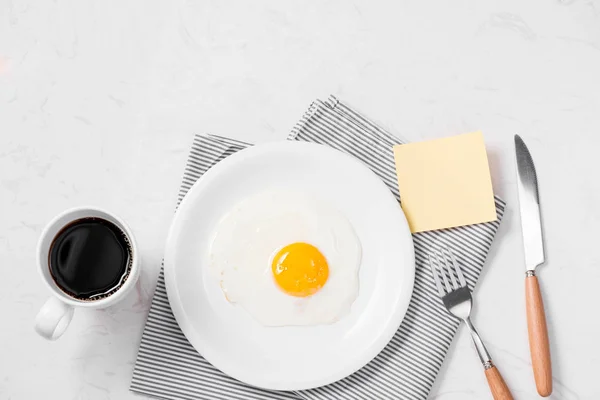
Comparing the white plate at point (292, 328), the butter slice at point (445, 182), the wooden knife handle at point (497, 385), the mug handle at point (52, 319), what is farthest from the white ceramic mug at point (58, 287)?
the wooden knife handle at point (497, 385)

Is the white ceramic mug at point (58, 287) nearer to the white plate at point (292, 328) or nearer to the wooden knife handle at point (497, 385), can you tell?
the white plate at point (292, 328)

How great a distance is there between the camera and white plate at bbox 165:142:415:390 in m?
1.01

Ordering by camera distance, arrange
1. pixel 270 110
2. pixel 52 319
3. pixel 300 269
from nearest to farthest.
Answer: pixel 52 319, pixel 300 269, pixel 270 110

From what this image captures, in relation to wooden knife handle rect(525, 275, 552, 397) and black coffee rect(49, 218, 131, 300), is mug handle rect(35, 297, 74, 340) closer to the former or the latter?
black coffee rect(49, 218, 131, 300)

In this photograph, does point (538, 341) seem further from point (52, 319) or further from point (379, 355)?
point (52, 319)

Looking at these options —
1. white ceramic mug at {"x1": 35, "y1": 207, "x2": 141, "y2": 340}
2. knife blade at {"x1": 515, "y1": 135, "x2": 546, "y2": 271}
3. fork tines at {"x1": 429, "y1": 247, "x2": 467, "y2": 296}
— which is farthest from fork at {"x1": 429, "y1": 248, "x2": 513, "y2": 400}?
white ceramic mug at {"x1": 35, "y1": 207, "x2": 141, "y2": 340}

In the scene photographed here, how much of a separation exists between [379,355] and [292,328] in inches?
6.4

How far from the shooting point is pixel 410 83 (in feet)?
3.76

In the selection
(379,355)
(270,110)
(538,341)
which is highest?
(270,110)

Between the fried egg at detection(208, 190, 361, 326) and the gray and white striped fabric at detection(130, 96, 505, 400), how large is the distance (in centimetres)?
11

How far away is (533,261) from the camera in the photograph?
1.09 m

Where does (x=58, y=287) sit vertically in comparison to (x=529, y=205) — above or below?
below

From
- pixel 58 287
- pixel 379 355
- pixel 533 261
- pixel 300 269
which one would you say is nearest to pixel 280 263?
pixel 300 269

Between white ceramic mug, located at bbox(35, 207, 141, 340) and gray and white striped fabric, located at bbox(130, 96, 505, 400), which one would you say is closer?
white ceramic mug, located at bbox(35, 207, 141, 340)
